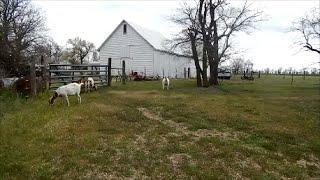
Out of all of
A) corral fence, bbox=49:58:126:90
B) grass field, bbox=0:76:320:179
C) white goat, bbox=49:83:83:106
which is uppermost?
corral fence, bbox=49:58:126:90

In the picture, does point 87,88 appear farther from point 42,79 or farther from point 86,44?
point 86,44

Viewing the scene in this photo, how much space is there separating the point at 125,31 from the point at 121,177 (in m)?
45.0

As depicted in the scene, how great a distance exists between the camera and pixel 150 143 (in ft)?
39.5

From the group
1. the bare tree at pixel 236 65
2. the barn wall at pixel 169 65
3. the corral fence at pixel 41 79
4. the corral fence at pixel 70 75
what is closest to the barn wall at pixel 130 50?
the barn wall at pixel 169 65

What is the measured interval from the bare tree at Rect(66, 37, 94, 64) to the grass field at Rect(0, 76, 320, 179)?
2900 inches

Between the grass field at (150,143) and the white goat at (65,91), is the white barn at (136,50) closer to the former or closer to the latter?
the white goat at (65,91)

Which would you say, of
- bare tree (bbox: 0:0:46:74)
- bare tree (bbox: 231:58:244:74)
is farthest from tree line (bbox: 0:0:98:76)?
bare tree (bbox: 231:58:244:74)

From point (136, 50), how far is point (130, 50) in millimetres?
833

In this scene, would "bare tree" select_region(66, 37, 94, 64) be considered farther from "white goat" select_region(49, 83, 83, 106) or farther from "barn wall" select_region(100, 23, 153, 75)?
"white goat" select_region(49, 83, 83, 106)

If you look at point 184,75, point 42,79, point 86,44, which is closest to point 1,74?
point 42,79

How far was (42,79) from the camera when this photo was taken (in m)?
21.8

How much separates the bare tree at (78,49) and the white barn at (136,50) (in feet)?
120

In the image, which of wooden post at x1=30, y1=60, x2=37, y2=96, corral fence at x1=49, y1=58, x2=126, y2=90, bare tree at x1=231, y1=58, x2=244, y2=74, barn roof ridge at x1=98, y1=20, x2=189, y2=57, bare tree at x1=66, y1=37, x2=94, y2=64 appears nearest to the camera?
wooden post at x1=30, y1=60, x2=37, y2=96

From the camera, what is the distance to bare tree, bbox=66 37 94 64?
300 ft
